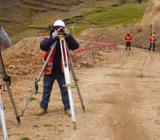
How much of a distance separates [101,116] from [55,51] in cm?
177

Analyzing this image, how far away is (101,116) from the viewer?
13219 mm

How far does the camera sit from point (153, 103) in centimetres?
1541

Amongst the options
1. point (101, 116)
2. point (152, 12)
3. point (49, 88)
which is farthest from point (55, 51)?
point (152, 12)

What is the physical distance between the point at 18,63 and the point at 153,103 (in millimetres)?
14026

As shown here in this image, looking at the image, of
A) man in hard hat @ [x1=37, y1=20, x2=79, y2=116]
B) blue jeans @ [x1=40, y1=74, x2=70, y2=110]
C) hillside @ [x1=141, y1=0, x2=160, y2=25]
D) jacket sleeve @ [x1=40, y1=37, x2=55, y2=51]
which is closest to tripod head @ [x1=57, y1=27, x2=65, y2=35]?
man in hard hat @ [x1=37, y1=20, x2=79, y2=116]

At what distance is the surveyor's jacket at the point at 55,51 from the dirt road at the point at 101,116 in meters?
1.01

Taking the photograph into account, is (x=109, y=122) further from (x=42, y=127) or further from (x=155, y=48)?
(x=155, y=48)

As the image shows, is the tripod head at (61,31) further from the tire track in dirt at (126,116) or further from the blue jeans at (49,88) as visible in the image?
the tire track in dirt at (126,116)

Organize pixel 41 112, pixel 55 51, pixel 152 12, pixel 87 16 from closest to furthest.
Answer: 1. pixel 55 51
2. pixel 41 112
3. pixel 152 12
4. pixel 87 16

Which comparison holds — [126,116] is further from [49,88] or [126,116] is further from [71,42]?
[71,42]

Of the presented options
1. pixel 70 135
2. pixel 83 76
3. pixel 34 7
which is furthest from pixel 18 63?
pixel 34 7

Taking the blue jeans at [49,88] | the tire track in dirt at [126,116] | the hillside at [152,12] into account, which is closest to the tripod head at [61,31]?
the blue jeans at [49,88]

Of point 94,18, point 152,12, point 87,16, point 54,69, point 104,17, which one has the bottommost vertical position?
point 87,16

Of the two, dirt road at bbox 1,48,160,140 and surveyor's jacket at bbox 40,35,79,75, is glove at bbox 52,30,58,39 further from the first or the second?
dirt road at bbox 1,48,160,140
